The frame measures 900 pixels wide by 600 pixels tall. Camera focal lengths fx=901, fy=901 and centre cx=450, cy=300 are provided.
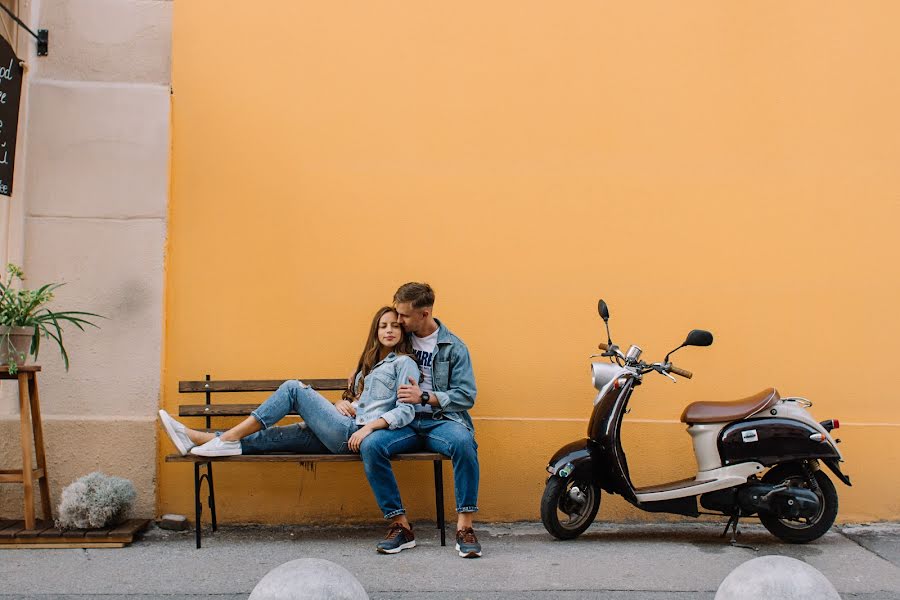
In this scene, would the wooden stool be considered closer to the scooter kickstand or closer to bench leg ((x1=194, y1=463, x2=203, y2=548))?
bench leg ((x1=194, y1=463, x2=203, y2=548))

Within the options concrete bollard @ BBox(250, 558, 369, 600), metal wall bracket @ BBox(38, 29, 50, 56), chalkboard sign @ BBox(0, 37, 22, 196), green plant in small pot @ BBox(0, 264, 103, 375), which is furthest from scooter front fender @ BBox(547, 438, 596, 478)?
metal wall bracket @ BBox(38, 29, 50, 56)

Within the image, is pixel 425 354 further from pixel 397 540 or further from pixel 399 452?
pixel 397 540

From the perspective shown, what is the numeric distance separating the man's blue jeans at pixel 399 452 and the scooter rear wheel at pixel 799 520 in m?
1.65

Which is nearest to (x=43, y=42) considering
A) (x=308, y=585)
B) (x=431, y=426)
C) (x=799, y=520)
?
(x=431, y=426)

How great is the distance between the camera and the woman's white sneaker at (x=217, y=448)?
4.96 m

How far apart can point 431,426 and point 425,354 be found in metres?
0.45

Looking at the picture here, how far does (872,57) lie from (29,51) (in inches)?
213

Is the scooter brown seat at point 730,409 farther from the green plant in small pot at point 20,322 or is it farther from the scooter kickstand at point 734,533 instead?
the green plant in small pot at point 20,322

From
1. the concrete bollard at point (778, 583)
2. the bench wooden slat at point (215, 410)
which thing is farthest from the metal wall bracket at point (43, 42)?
the concrete bollard at point (778, 583)

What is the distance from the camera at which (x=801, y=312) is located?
5805 millimetres

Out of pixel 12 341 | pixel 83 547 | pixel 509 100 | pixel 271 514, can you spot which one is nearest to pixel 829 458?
pixel 509 100

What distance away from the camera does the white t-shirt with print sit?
17.4 feet

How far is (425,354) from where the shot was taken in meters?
5.32

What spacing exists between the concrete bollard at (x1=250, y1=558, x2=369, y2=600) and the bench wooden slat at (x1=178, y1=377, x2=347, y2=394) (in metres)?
2.53
